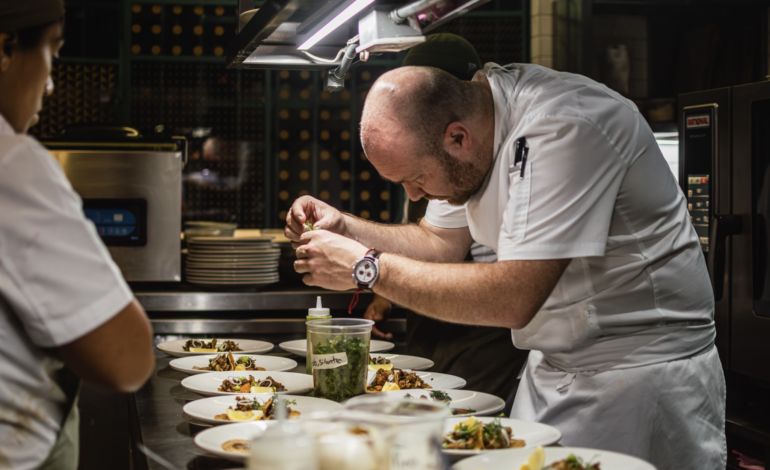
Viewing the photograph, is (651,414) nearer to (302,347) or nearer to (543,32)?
(302,347)

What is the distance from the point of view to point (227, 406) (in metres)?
1.45

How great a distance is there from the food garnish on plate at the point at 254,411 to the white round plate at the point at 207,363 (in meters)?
0.47

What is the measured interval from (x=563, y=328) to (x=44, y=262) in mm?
1067

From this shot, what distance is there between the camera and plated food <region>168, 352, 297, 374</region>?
186 cm

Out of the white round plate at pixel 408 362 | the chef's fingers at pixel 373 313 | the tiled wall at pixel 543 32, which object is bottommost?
the chef's fingers at pixel 373 313

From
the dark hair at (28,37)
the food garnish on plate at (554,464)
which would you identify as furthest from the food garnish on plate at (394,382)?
the dark hair at (28,37)

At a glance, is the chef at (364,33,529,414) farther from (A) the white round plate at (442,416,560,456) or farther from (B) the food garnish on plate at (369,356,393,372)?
(A) the white round plate at (442,416,560,456)

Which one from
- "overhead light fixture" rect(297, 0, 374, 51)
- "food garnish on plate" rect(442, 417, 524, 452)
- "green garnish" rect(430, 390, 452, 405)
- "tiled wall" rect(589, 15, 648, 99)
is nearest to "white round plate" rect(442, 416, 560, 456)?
"food garnish on plate" rect(442, 417, 524, 452)

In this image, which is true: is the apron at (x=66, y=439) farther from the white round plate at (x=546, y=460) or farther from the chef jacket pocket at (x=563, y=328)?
the chef jacket pocket at (x=563, y=328)

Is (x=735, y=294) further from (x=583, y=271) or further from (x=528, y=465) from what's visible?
(x=528, y=465)

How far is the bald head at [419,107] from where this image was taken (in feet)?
5.13

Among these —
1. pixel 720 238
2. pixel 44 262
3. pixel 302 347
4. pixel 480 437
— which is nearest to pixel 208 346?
pixel 302 347

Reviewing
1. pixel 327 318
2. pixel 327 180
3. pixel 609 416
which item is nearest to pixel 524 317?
pixel 609 416

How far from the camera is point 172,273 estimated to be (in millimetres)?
3238
